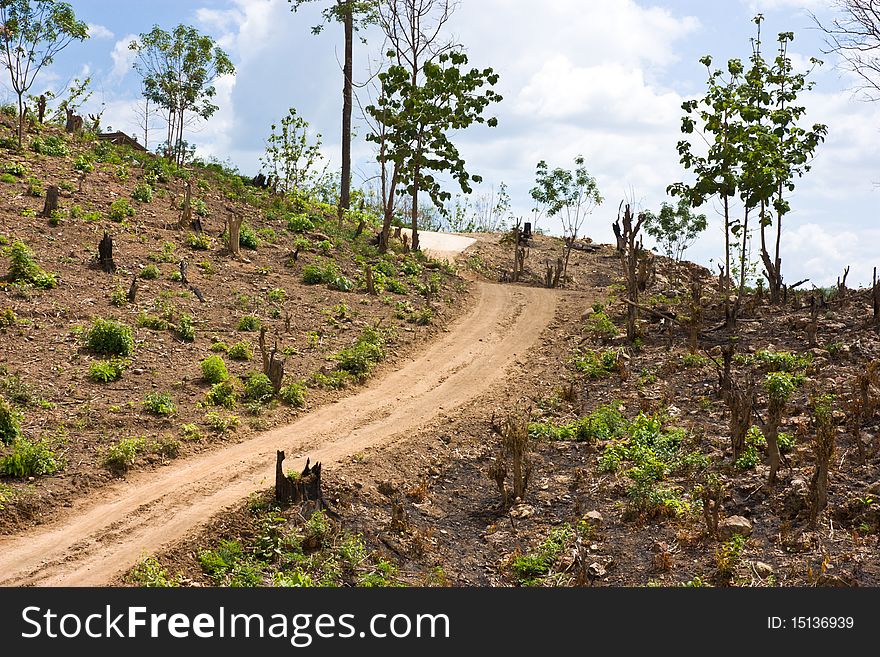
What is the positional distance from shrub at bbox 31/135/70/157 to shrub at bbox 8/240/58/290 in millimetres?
9197

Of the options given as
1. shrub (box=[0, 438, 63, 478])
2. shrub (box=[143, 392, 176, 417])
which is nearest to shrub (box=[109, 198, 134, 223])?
shrub (box=[143, 392, 176, 417])

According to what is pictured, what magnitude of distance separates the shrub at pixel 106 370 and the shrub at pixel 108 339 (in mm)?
420

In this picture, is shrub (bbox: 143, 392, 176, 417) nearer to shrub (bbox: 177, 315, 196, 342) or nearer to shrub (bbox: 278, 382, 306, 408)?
shrub (bbox: 278, 382, 306, 408)

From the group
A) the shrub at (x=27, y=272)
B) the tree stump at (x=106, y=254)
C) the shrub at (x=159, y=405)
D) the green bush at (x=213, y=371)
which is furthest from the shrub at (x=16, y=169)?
the shrub at (x=159, y=405)

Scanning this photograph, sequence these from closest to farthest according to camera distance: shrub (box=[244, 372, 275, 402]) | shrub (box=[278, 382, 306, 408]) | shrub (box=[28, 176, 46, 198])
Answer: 1. shrub (box=[244, 372, 275, 402])
2. shrub (box=[278, 382, 306, 408])
3. shrub (box=[28, 176, 46, 198])

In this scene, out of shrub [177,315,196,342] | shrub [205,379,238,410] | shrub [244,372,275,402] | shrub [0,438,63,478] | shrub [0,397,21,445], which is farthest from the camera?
shrub [177,315,196,342]

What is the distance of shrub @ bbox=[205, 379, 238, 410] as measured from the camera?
611 inches

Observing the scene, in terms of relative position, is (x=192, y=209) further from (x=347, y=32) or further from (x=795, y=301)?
(x=795, y=301)

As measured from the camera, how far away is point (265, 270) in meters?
23.1

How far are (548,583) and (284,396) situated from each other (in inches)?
289

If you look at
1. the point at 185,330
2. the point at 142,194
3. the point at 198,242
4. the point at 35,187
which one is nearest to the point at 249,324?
the point at 185,330

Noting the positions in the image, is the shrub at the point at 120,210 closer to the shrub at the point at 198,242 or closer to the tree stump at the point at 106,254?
the shrub at the point at 198,242

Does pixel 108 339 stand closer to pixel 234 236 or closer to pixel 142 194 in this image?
pixel 234 236

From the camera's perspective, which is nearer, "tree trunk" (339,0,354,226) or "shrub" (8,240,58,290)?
"shrub" (8,240,58,290)
